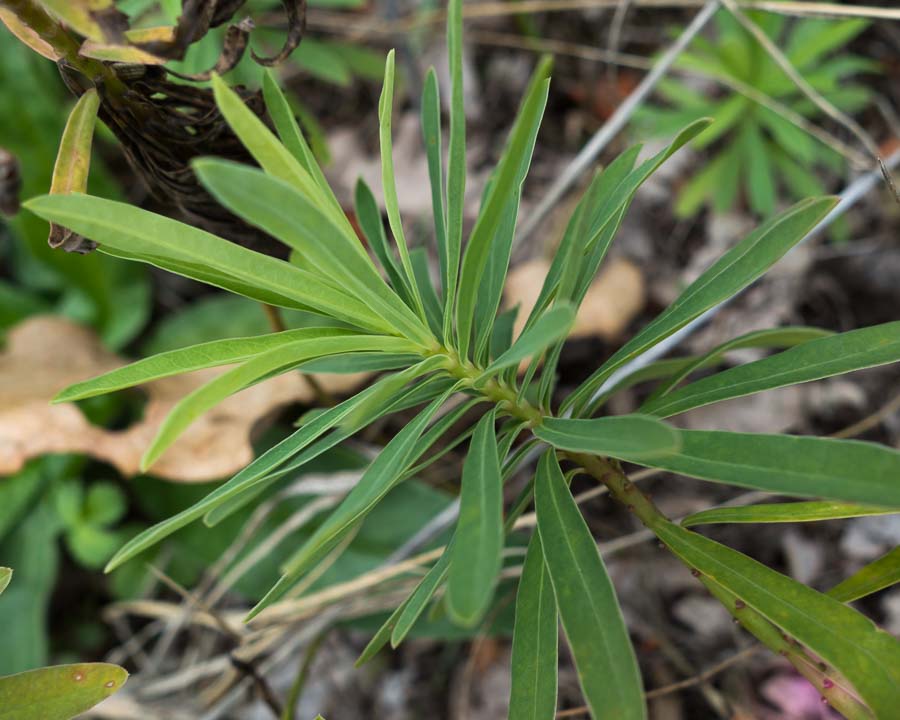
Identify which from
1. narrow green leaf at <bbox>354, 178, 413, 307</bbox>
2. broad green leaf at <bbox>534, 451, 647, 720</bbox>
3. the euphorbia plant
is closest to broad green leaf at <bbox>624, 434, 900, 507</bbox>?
the euphorbia plant

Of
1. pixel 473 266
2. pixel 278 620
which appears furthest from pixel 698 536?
pixel 278 620

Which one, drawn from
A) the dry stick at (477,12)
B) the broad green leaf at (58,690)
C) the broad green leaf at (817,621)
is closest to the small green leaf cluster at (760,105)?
the dry stick at (477,12)

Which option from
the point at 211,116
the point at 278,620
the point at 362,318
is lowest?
the point at 278,620

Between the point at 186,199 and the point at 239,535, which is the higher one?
the point at 186,199

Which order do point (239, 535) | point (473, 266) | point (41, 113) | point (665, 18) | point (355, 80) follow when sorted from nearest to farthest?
point (473, 266)
point (239, 535)
point (41, 113)
point (665, 18)
point (355, 80)

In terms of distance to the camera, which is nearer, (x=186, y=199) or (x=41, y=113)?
(x=186, y=199)

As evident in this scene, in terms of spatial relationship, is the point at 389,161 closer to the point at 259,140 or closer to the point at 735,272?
the point at 259,140

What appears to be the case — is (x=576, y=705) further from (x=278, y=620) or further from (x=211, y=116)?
(x=211, y=116)

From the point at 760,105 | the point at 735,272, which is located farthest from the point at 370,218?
the point at 760,105
